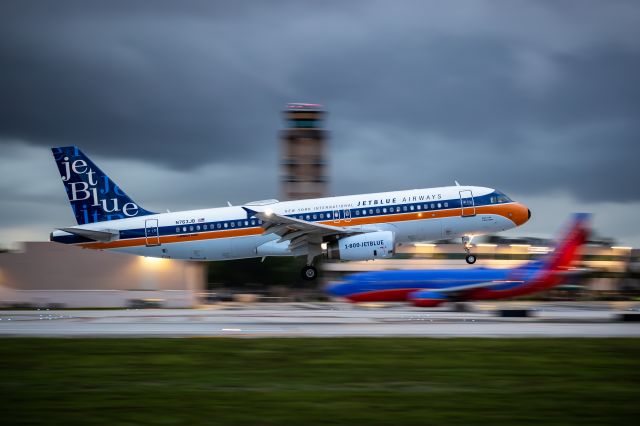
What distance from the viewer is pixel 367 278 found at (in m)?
39.7

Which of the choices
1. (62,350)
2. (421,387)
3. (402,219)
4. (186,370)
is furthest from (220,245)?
(421,387)

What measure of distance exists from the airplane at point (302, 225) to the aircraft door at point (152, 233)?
5 cm

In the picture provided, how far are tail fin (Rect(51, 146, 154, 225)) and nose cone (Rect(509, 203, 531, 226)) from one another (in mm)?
19590

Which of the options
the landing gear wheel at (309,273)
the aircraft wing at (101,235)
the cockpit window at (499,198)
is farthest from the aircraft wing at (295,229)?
the aircraft wing at (101,235)

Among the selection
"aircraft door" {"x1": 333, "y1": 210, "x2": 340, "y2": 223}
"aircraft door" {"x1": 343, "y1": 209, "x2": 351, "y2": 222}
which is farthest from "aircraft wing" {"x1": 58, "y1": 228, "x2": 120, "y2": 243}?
"aircraft door" {"x1": 343, "y1": 209, "x2": 351, "y2": 222}

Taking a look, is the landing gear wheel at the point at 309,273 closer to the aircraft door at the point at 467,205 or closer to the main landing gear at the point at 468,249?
the main landing gear at the point at 468,249

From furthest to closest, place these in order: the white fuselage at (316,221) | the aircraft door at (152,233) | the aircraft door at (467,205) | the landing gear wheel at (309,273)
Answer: the aircraft door at (152,233) → the aircraft door at (467,205) → the white fuselage at (316,221) → the landing gear wheel at (309,273)

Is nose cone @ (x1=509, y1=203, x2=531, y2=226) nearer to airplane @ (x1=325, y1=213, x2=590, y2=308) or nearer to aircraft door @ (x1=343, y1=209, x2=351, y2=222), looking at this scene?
airplane @ (x1=325, y1=213, x2=590, y2=308)

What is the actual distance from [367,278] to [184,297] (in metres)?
13.0

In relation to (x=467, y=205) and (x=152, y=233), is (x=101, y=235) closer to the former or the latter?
(x=152, y=233)

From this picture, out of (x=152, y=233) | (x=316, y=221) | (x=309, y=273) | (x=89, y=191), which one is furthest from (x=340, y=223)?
(x=89, y=191)

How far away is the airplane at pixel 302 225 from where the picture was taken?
3725 cm

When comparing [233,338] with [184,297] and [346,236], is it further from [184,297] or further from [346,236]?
[184,297]

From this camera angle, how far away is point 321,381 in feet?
53.1
